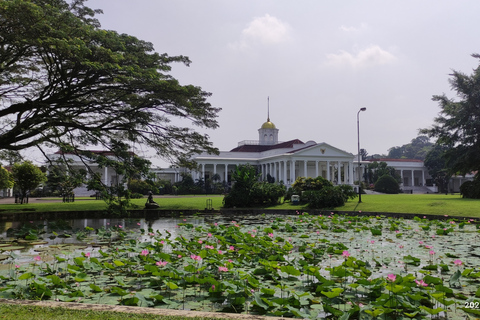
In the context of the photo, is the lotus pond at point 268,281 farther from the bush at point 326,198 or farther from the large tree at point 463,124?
the large tree at point 463,124

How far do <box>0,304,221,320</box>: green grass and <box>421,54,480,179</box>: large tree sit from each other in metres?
33.0

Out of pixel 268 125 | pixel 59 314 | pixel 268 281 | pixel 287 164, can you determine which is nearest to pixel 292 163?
pixel 287 164

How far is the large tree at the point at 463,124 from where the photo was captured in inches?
1230

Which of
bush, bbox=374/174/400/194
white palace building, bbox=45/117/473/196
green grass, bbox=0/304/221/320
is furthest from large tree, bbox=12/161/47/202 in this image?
bush, bbox=374/174/400/194

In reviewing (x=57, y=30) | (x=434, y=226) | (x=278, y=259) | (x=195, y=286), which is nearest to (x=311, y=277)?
(x=278, y=259)

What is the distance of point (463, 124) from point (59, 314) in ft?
113

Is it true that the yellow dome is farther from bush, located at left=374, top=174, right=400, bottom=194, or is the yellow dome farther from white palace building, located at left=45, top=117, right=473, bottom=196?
bush, located at left=374, top=174, right=400, bottom=194

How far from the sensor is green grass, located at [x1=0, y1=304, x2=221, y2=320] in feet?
11.5

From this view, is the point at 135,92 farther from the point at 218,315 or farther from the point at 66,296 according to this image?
the point at 218,315

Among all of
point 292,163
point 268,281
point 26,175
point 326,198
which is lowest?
point 268,281

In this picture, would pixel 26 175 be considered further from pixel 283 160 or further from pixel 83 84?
pixel 283 160

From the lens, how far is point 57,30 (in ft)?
44.9

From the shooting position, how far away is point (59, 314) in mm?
3629

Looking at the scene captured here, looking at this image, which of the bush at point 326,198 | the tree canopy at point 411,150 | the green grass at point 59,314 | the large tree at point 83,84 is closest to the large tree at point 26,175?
the large tree at point 83,84
